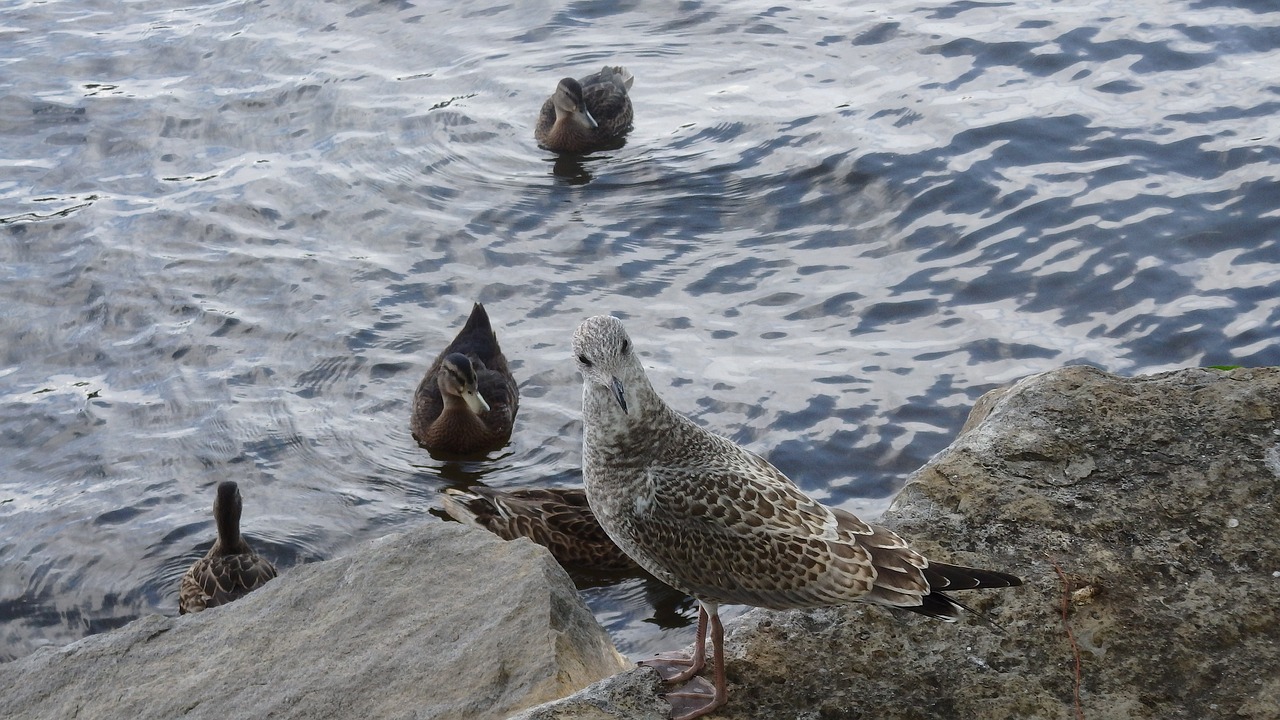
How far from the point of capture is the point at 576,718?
4.04m

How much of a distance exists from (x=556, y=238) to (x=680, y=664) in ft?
23.2

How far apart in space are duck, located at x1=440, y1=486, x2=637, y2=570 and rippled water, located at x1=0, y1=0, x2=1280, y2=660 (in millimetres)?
270

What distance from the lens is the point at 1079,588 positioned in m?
4.47

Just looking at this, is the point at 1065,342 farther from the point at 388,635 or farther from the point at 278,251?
the point at 278,251

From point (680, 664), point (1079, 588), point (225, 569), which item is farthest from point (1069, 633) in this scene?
point (225, 569)

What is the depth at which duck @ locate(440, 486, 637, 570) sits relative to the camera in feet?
26.2

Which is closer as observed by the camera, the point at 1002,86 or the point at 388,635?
the point at 388,635

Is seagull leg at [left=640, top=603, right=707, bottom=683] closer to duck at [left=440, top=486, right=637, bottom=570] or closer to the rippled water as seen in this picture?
the rippled water

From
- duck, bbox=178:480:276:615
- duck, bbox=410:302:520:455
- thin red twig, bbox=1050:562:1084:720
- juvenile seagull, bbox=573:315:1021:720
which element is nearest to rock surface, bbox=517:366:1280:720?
thin red twig, bbox=1050:562:1084:720

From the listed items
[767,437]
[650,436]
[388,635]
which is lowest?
[767,437]

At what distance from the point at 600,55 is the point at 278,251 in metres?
5.14

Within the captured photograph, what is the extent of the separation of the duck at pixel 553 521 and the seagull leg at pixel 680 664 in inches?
126

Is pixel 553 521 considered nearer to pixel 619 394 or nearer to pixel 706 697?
pixel 619 394

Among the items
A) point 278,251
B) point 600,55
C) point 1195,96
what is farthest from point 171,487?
point 1195,96
